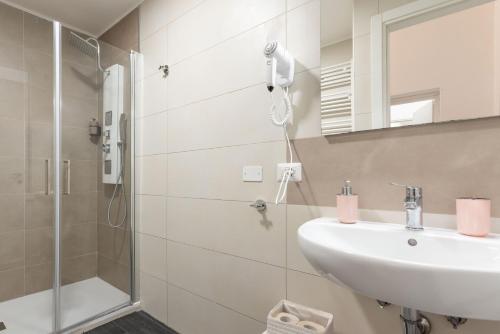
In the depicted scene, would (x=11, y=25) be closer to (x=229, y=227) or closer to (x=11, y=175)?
(x=11, y=175)

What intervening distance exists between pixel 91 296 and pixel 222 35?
6.89ft

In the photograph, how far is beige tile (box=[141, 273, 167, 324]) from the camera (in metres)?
1.76

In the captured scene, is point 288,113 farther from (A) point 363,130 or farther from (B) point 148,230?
(B) point 148,230

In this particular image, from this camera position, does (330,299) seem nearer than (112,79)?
Yes

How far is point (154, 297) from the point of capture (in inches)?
72.3

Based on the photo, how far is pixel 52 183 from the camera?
1.78m

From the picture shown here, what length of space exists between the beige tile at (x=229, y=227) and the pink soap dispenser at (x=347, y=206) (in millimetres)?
308

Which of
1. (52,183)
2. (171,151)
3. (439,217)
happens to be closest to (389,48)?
(439,217)

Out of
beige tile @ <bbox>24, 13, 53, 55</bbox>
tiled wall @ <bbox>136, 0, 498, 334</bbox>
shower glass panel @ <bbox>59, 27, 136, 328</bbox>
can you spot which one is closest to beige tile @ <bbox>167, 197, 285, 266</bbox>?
tiled wall @ <bbox>136, 0, 498, 334</bbox>

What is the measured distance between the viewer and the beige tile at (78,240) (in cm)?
185

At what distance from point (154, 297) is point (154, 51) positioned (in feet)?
5.89

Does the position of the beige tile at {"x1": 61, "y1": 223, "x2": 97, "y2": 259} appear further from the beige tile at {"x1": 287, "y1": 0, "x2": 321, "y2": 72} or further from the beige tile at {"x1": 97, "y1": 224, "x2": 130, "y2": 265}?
the beige tile at {"x1": 287, "y1": 0, "x2": 321, "y2": 72}

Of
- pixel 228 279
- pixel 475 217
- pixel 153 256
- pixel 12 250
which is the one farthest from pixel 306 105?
pixel 12 250

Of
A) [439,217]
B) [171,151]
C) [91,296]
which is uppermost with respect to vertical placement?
[171,151]
